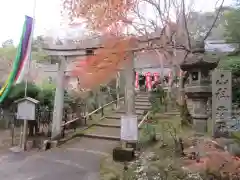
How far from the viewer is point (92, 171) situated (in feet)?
20.7

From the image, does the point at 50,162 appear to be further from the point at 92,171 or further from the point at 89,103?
the point at 89,103

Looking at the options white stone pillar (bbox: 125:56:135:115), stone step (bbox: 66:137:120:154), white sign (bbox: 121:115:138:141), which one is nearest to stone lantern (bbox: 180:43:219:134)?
white sign (bbox: 121:115:138:141)

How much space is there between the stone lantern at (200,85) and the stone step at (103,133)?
3.43m

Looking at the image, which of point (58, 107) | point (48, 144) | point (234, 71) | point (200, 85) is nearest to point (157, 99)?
point (234, 71)

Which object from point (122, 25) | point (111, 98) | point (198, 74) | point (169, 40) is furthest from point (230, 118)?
point (111, 98)

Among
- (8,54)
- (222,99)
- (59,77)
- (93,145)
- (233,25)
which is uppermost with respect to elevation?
(233,25)

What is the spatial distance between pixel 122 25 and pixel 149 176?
18.7ft

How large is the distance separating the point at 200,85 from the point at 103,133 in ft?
15.4

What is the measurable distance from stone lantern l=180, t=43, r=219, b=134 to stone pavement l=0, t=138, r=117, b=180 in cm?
303

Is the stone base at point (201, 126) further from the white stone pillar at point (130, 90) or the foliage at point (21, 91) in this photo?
the foliage at point (21, 91)

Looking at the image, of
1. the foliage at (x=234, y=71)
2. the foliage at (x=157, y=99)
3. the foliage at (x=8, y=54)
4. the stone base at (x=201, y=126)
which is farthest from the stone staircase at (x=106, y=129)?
the foliage at (x=8, y=54)

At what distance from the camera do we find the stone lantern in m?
6.99

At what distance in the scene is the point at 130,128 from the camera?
7293mm

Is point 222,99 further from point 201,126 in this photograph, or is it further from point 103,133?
point 103,133
